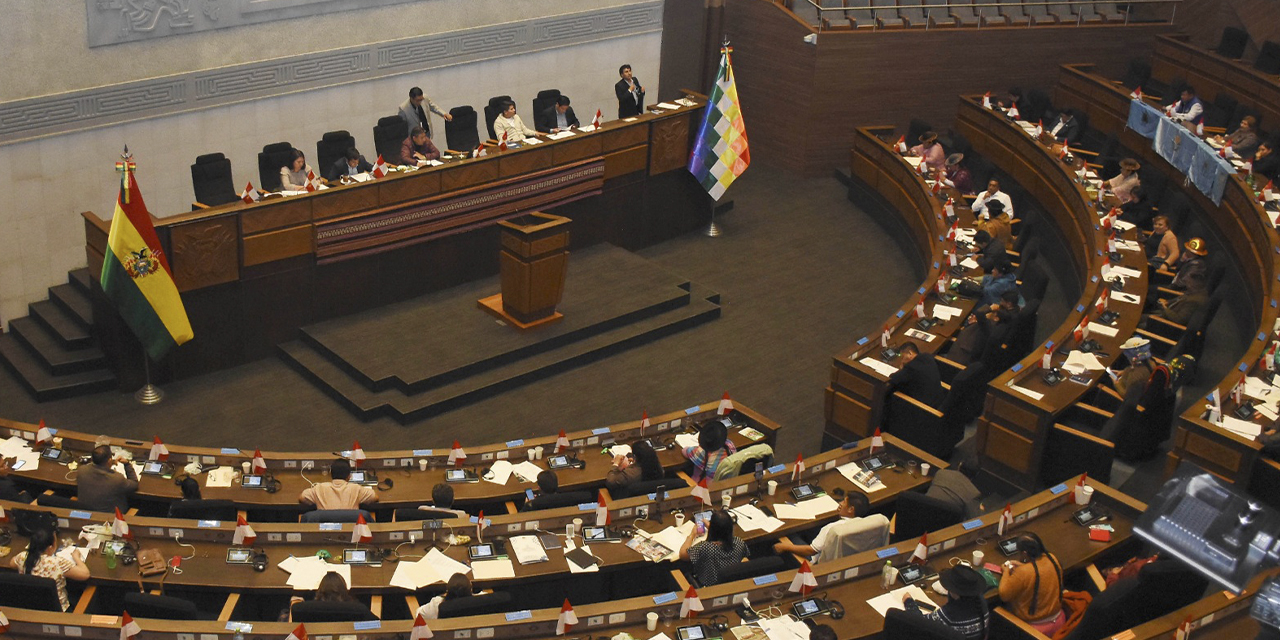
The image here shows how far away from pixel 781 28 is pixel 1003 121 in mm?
2969

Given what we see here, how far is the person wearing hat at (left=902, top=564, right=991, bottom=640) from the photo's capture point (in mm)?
6613

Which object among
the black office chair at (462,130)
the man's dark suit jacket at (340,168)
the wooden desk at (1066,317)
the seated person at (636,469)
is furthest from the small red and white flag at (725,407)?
the black office chair at (462,130)

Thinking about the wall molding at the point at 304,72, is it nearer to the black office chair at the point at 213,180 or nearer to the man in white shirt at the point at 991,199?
the black office chair at the point at 213,180

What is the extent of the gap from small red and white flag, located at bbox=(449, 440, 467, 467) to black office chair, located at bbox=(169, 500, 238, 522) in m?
1.44

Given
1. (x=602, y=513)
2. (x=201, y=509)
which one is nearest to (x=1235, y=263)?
(x=602, y=513)

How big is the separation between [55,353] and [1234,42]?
13628 mm

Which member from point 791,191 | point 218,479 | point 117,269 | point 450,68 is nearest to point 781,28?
point 791,191

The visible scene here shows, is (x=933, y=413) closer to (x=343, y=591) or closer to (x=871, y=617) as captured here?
(x=871, y=617)

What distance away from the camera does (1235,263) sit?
1258 centimetres

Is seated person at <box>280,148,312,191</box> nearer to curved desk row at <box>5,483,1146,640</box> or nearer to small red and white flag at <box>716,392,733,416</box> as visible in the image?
small red and white flag at <box>716,392,733,416</box>

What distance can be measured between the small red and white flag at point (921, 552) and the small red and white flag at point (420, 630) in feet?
9.31

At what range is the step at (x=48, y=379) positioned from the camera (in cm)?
1051

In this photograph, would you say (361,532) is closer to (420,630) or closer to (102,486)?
(420,630)

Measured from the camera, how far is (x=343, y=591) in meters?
6.84
